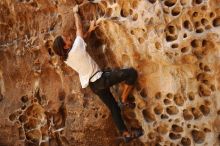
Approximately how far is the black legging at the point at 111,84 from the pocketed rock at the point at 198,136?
66cm

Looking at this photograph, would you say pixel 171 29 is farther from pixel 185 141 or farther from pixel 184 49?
pixel 185 141

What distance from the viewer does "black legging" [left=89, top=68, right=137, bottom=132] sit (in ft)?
13.7

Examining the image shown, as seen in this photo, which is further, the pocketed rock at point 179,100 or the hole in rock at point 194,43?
the pocketed rock at point 179,100

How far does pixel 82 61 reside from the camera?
4.12 meters

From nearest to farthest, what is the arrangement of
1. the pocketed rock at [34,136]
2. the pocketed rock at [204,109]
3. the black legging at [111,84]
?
the pocketed rock at [204,109], the black legging at [111,84], the pocketed rock at [34,136]

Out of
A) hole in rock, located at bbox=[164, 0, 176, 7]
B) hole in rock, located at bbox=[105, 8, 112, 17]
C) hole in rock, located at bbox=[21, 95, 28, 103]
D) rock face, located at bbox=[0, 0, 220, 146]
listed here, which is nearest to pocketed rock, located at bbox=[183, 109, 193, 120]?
rock face, located at bbox=[0, 0, 220, 146]

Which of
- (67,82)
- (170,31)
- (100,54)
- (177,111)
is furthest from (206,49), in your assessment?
(67,82)

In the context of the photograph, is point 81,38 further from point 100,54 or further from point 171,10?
point 171,10

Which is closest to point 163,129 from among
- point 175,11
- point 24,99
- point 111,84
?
point 111,84

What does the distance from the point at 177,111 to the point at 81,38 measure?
1.12 meters

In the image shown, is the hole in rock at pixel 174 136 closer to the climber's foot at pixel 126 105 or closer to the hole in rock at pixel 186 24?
the climber's foot at pixel 126 105

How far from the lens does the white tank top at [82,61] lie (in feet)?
13.4

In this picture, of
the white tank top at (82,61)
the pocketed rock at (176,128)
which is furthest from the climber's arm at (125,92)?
the pocketed rock at (176,128)

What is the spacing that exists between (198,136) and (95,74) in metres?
1.11
